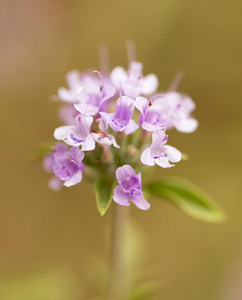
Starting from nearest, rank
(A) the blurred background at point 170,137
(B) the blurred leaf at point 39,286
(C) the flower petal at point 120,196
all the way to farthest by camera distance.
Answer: (C) the flower petal at point 120,196, (B) the blurred leaf at point 39,286, (A) the blurred background at point 170,137

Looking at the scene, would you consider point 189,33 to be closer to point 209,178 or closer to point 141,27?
point 141,27

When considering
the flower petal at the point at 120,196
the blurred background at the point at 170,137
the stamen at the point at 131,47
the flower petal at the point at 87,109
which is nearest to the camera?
the flower petal at the point at 120,196

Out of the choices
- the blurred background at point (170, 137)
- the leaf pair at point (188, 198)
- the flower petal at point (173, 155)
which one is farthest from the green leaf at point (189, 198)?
the blurred background at point (170, 137)

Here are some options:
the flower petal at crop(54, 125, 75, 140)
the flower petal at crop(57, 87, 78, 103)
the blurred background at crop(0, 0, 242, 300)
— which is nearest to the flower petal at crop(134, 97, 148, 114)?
the flower petal at crop(54, 125, 75, 140)

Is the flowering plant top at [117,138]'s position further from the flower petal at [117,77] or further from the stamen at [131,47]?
the stamen at [131,47]

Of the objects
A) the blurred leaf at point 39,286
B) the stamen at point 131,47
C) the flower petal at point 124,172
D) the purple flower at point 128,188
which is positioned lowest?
the blurred leaf at point 39,286

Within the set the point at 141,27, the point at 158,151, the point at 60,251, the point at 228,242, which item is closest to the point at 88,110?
the point at 158,151

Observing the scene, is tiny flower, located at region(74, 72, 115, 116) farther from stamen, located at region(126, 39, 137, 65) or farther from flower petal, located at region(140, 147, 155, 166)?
stamen, located at region(126, 39, 137, 65)

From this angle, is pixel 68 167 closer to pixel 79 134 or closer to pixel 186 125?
pixel 79 134
